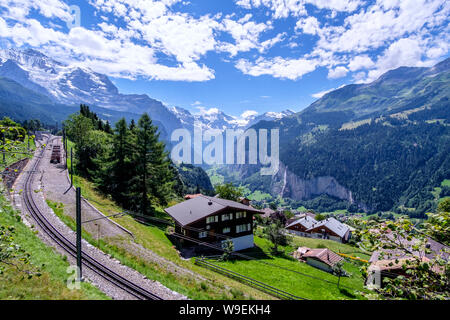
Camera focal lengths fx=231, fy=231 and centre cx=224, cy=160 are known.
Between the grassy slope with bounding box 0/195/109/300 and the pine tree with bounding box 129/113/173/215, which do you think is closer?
the grassy slope with bounding box 0/195/109/300

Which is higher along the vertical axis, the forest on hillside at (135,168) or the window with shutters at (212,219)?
the forest on hillside at (135,168)

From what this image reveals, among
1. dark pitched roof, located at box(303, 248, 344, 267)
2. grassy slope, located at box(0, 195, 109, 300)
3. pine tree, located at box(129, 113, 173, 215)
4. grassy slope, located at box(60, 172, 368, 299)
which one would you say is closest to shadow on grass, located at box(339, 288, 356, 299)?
grassy slope, located at box(60, 172, 368, 299)

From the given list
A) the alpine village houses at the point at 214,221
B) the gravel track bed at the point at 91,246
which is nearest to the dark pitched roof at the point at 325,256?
the alpine village houses at the point at 214,221

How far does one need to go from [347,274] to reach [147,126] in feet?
156

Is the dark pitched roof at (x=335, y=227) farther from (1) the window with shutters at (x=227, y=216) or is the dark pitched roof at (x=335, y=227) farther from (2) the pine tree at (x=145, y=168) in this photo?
(2) the pine tree at (x=145, y=168)

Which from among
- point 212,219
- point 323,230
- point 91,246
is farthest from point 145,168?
point 323,230

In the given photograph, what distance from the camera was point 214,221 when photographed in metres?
42.8

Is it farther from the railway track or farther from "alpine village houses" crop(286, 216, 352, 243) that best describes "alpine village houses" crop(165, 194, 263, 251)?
"alpine village houses" crop(286, 216, 352, 243)

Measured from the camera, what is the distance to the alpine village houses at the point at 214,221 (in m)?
40.7

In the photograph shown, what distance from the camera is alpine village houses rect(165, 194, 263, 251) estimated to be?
133ft

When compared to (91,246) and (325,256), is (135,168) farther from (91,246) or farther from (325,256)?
(325,256)

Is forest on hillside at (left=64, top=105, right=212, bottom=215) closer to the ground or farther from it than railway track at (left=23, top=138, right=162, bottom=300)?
farther from it

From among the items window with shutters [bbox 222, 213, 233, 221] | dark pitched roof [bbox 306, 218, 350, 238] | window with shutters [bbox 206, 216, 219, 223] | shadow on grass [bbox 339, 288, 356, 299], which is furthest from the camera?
dark pitched roof [bbox 306, 218, 350, 238]
